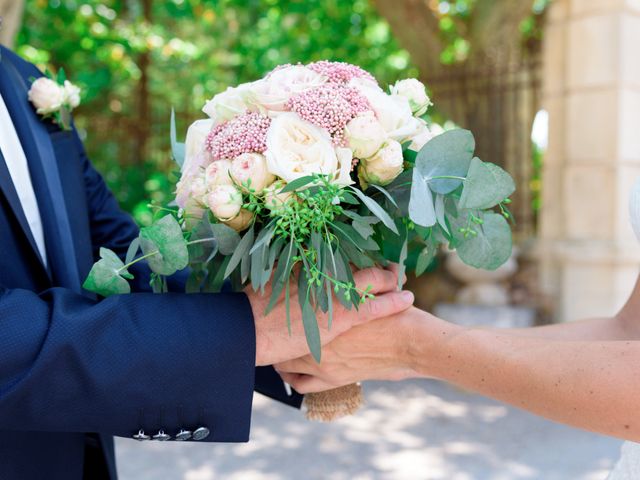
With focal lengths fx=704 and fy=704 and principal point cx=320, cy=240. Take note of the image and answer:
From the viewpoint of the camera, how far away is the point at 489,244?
5.44 ft

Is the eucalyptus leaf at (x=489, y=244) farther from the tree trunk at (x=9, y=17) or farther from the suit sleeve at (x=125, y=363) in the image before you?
the tree trunk at (x=9, y=17)

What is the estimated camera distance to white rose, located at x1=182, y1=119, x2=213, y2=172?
1.61 meters

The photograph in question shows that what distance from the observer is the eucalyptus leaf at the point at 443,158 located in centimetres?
150

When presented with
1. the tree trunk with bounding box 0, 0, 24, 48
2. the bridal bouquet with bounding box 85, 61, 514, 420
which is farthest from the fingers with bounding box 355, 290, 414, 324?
the tree trunk with bounding box 0, 0, 24, 48

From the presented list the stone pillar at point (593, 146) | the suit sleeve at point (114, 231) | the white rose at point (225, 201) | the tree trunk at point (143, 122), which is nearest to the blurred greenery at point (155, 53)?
the tree trunk at point (143, 122)

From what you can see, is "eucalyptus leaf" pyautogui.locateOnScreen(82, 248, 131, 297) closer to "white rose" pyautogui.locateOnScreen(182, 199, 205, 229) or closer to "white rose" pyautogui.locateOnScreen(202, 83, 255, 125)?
"white rose" pyautogui.locateOnScreen(182, 199, 205, 229)

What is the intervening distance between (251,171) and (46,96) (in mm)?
741

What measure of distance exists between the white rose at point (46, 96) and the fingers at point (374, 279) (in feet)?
2.97

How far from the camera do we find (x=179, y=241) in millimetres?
1432

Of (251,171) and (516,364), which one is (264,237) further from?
(516,364)

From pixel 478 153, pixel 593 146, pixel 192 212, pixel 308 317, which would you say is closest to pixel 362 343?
pixel 308 317

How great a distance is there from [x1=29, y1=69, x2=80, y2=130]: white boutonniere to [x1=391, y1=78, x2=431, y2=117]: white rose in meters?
0.88

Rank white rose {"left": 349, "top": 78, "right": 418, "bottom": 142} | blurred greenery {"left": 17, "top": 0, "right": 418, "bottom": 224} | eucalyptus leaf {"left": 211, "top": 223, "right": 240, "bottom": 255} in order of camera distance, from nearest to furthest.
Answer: eucalyptus leaf {"left": 211, "top": 223, "right": 240, "bottom": 255}
white rose {"left": 349, "top": 78, "right": 418, "bottom": 142}
blurred greenery {"left": 17, "top": 0, "right": 418, "bottom": 224}

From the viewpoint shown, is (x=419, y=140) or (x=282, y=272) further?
(x=419, y=140)
